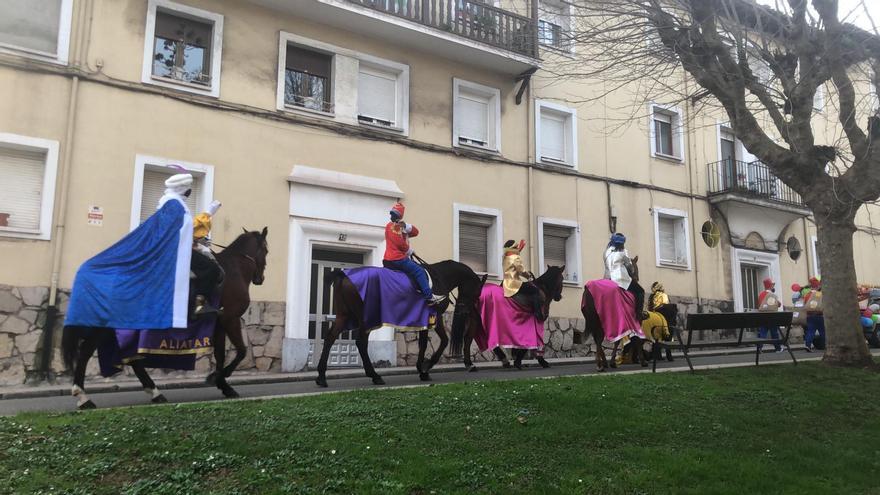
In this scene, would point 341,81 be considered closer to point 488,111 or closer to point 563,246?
point 488,111

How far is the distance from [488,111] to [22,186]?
411 inches

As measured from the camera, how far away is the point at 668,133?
2080 cm

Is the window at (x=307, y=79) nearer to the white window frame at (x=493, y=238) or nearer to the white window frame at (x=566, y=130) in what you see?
the white window frame at (x=493, y=238)

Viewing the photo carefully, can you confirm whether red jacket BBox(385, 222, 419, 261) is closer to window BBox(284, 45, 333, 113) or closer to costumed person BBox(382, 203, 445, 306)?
costumed person BBox(382, 203, 445, 306)

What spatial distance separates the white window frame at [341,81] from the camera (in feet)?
45.3

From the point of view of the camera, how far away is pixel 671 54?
10.7m

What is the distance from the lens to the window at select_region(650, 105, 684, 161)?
20.3m

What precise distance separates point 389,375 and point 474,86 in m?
8.11

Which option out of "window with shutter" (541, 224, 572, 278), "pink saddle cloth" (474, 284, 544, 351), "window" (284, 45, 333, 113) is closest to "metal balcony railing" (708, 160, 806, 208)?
"window with shutter" (541, 224, 572, 278)

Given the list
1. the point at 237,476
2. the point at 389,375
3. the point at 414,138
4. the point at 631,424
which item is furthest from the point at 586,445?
the point at 414,138

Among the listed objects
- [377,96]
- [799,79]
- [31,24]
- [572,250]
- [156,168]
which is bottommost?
[572,250]

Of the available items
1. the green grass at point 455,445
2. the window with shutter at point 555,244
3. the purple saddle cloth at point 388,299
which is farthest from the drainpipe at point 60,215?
the window with shutter at point 555,244

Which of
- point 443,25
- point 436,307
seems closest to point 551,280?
point 436,307

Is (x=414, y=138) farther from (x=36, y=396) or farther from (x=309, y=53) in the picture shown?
(x=36, y=396)
